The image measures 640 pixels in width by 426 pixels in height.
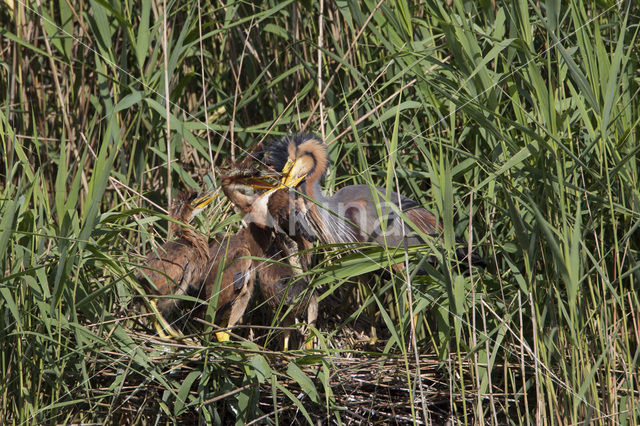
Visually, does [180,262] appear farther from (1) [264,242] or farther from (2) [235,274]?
(1) [264,242]

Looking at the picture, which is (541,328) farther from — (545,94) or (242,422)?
(242,422)

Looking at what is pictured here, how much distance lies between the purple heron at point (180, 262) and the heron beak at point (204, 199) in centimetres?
4

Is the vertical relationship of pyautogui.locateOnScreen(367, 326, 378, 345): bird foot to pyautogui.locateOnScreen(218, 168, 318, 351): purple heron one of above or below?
below

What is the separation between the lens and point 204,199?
11.1 feet

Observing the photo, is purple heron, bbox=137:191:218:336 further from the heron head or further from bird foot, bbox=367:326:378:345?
bird foot, bbox=367:326:378:345

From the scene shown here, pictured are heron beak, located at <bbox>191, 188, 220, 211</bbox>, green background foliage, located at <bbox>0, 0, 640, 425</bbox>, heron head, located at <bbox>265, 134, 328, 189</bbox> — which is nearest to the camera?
green background foliage, located at <bbox>0, 0, 640, 425</bbox>

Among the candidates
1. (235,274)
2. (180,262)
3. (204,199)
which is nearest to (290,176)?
(204,199)

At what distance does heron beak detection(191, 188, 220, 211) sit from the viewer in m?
3.32

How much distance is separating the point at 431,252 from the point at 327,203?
1.37 metres

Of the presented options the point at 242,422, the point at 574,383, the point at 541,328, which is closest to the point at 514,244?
the point at 541,328

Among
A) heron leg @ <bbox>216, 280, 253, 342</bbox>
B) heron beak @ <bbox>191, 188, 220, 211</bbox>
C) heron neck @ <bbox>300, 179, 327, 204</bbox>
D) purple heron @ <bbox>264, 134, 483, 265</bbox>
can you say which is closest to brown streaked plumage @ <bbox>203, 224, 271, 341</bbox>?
heron leg @ <bbox>216, 280, 253, 342</bbox>

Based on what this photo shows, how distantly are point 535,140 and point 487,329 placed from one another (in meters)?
0.68

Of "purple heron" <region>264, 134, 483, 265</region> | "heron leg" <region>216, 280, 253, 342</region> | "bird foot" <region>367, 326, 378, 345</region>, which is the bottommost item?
"bird foot" <region>367, 326, 378, 345</region>

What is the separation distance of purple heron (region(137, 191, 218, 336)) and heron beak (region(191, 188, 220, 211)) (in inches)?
1.5
